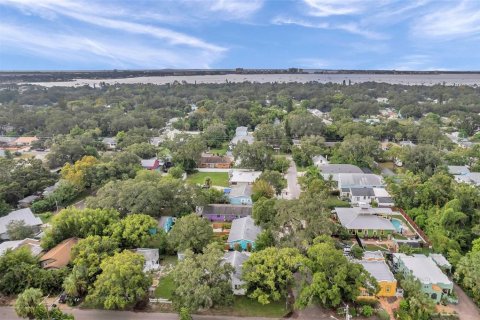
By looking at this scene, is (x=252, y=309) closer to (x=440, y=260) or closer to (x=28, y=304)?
(x=28, y=304)

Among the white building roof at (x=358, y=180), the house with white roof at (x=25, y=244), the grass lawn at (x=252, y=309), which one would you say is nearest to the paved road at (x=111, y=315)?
the grass lawn at (x=252, y=309)

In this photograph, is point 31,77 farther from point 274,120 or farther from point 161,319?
point 161,319

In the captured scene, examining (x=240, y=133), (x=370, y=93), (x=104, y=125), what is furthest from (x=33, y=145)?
(x=370, y=93)

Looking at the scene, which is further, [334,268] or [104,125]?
[104,125]

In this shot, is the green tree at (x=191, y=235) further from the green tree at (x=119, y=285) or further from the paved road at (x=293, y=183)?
the paved road at (x=293, y=183)

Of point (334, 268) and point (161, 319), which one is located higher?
point (334, 268)

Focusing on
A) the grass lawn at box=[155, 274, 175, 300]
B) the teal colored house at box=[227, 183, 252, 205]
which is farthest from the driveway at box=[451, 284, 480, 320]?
the teal colored house at box=[227, 183, 252, 205]

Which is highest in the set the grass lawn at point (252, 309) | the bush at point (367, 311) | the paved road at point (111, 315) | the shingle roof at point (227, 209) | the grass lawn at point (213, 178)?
the shingle roof at point (227, 209)
